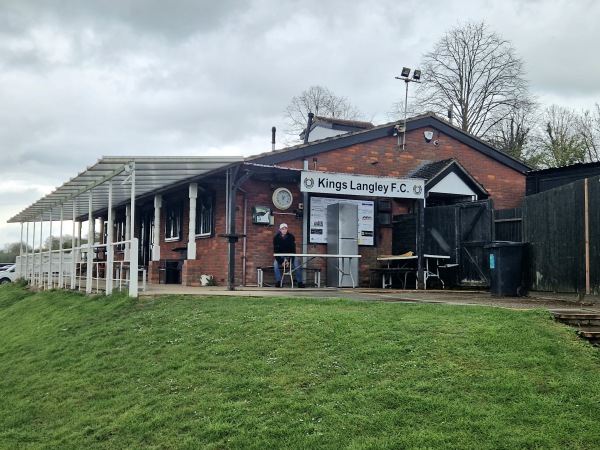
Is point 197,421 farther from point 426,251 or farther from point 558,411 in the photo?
point 426,251

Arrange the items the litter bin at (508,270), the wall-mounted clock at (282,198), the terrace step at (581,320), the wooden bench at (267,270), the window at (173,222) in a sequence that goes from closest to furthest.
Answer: the terrace step at (581,320), the litter bin at (508,270), the wooden bench at (267,270), the wall-mounted clock at (282,198), the window at (173,222)

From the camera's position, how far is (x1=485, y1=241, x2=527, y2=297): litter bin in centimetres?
1126

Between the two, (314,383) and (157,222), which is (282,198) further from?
(314,383)

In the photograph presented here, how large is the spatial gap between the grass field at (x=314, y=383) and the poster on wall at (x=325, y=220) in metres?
6.61

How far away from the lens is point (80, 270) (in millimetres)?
15406

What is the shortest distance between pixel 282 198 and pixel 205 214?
263 centimetres

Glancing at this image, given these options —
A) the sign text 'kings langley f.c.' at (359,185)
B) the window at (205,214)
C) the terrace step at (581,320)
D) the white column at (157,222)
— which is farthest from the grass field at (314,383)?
the white column at (157,222)

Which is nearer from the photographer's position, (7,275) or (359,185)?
(359,185)

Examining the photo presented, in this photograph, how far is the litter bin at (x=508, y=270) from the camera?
1126cm

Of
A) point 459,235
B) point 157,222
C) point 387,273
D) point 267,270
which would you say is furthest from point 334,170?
point 157,222

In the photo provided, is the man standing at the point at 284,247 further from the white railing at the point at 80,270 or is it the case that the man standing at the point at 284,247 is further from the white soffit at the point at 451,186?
the white soffit at the point at 451,186

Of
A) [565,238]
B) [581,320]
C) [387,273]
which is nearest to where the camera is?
[581,320]

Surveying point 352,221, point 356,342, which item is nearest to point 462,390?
point 356,342

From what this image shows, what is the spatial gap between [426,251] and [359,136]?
11.4ft
